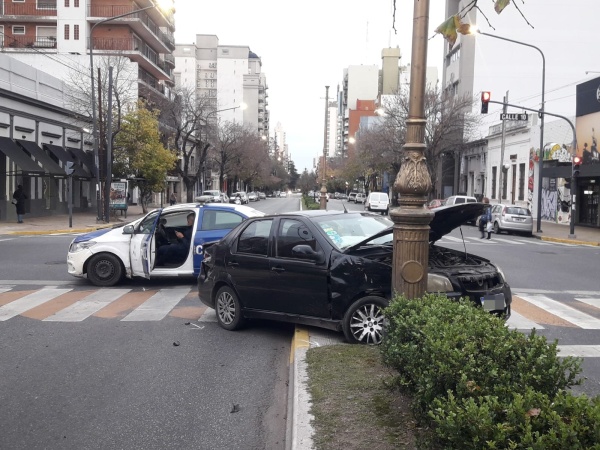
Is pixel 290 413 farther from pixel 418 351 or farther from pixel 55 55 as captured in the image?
pixel 55 55

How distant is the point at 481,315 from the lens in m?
4.61

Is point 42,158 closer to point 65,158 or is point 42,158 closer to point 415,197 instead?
point 65,158

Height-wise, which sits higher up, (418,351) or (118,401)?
(418,351)

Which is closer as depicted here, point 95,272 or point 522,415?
point 522,415

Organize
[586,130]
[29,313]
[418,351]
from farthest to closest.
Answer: [586,130]
[29,313]
[418,351]

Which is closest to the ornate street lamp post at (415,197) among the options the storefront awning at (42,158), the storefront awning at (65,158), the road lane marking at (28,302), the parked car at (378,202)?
the road lane marking at (28,302)

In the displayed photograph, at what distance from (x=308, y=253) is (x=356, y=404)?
2.87 meters

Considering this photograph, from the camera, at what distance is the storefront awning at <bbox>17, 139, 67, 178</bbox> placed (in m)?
34.1

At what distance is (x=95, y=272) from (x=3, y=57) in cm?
2438

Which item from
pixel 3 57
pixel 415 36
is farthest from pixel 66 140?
pixel 415 36

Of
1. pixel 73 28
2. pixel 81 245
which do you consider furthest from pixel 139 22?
pixel 81 245

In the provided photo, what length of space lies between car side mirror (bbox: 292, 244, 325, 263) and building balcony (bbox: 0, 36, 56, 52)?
177 feet

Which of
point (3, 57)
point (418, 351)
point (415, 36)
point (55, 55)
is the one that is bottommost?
point (418, 351)

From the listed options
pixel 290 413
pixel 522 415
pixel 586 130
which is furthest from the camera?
pixel 586 130
